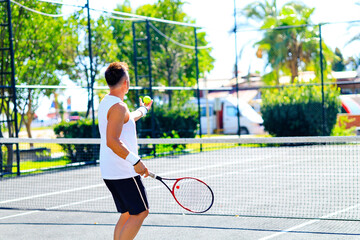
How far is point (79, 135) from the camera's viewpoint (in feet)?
52.8

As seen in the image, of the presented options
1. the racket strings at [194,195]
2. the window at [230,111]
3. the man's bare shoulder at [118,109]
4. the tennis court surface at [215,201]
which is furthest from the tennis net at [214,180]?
the window at [230,111]

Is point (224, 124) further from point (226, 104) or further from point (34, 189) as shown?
point (34, 189)

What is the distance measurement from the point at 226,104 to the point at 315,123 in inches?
458

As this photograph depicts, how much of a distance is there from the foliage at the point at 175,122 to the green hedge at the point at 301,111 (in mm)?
3693

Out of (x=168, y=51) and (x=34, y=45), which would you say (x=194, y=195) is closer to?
(x=34, y=45)

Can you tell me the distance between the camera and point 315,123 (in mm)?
20938

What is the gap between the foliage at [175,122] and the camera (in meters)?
18.7

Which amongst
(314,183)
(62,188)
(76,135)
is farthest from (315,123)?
(62,188)

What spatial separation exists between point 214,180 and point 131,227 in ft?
20.9

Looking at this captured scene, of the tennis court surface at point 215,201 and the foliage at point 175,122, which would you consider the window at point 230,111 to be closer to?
the foliage at point 175,122

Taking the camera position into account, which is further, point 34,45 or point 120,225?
point 34,45

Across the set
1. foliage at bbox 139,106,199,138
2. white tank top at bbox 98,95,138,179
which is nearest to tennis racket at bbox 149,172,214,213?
white tank top at bbox 98,95,138,179

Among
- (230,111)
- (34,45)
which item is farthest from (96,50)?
(230,111)

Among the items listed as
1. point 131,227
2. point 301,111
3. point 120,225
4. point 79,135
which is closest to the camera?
point 131,227
